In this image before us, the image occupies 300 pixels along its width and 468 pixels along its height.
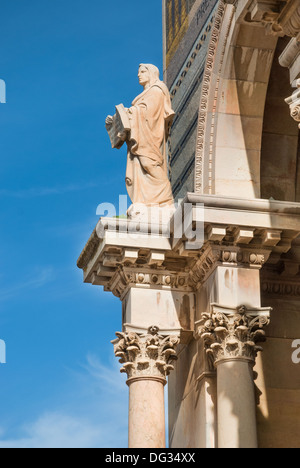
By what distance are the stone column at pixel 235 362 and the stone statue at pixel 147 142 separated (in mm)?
2105

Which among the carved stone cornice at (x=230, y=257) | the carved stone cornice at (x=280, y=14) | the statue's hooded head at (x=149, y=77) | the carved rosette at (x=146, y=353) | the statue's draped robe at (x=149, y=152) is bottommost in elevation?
the carved rosette at (x=146, y=353)

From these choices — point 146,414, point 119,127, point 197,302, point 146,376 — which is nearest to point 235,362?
point 146,376

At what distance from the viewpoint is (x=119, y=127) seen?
637 inches

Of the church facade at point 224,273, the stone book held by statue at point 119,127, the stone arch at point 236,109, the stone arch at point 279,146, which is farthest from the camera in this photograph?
the stone arch at point 279,146

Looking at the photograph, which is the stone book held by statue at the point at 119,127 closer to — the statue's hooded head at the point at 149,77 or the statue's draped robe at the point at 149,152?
the statue's draped robe at the point at 149,152

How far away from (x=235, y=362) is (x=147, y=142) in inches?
141

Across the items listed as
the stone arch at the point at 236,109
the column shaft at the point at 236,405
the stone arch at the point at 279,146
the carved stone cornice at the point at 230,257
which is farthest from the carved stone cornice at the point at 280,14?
the column shaft at the point at 236,405

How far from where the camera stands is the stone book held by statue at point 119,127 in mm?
16031

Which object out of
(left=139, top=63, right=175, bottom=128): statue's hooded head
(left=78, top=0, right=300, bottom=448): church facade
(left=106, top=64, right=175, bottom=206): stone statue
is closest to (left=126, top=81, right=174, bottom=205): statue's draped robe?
(left=106, top=64, right=175, bottom=206): stone statue

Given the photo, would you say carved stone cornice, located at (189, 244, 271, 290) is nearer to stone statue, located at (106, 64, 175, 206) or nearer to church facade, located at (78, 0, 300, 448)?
church facade, located at (78, 0, 300, 448)

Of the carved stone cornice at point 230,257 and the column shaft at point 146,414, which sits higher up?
the carved stone cornice at point 230,257

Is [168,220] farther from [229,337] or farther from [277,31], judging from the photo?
[277,31]

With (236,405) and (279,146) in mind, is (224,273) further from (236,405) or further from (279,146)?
(279,146)
